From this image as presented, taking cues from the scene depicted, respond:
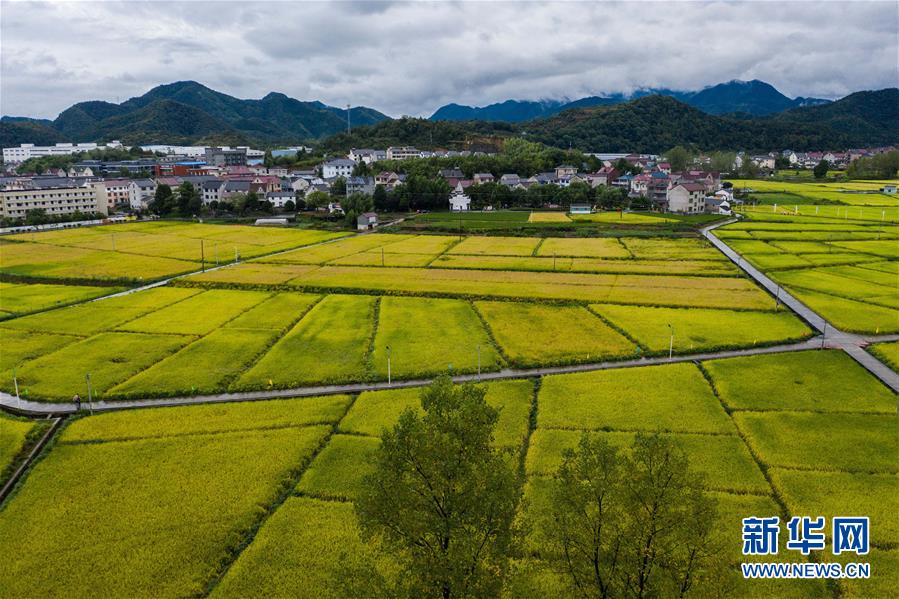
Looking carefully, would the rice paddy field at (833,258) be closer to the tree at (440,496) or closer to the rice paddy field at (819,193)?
the rice paddy field at (819,193)

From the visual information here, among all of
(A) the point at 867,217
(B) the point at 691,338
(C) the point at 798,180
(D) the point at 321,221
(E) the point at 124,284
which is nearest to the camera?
(B) the point at 691,338

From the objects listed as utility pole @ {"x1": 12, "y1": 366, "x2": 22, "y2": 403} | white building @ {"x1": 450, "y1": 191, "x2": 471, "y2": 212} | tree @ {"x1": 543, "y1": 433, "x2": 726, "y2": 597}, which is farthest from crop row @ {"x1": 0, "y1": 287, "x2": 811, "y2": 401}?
white building @ {"x1": 450, "y1": 191, "x2": 471, "y2": 212}

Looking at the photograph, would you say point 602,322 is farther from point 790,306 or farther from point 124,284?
point 124,284

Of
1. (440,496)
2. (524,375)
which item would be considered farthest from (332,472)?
(524,375)

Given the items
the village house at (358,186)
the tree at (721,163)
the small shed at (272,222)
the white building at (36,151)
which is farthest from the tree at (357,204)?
the white building at (36,151)

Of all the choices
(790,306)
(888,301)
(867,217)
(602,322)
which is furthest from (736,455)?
(867,217)

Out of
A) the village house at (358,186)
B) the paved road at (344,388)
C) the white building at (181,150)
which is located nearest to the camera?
the paved road at (344,388)

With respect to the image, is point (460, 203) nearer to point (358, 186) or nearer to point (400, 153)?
point (358, 186)
